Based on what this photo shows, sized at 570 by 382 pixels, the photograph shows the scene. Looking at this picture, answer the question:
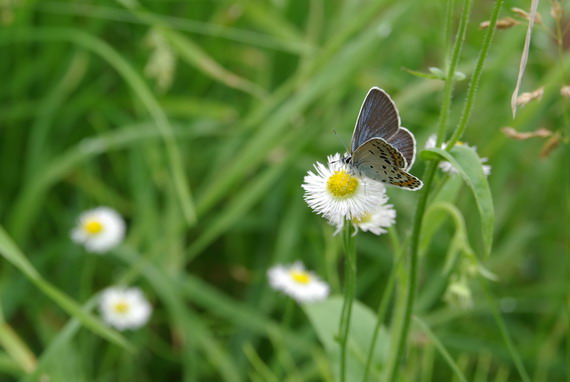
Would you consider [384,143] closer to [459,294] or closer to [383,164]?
[383,164]

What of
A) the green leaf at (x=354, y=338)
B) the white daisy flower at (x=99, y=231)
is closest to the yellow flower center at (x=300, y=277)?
the green leaf at (x=354, y=338)

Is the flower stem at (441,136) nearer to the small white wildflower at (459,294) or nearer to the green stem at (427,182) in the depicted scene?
the green stem at (427,182)

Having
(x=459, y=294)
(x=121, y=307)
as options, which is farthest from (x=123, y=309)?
(x=459, y=294)

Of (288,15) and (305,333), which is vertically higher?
(288,15)

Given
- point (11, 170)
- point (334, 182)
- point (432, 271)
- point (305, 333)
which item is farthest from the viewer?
point (11, 170)

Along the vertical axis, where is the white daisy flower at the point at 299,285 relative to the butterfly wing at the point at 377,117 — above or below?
below

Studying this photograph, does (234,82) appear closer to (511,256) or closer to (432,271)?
(432,271)

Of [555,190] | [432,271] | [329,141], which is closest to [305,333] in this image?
[432,271]
